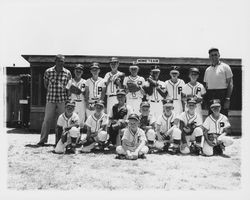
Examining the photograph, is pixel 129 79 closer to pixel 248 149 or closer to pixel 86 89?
pixel 86 89

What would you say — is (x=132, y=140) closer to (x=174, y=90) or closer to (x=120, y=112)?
(x=120, y=112)

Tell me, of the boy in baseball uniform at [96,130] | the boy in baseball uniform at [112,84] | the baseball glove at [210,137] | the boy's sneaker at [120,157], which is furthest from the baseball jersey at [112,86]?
the baseball glove at [210,137]

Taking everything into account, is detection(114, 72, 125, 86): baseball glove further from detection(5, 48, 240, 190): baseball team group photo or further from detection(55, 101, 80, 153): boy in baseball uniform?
detection(55, 101, 80, 153): boy in baseball uniform

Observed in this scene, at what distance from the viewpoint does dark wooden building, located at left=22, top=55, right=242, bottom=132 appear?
974 centimetres

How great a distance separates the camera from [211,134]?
5.80 meters

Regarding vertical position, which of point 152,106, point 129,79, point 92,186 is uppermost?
point 129,79

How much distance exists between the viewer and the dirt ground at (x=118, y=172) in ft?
13.0

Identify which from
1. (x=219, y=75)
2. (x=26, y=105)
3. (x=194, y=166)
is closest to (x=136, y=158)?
(x=194, y=166)

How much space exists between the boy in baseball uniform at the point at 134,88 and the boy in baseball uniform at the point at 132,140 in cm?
94

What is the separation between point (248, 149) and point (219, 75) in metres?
2.00

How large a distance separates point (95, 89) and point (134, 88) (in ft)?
2.71

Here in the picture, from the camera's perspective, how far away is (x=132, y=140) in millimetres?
5496

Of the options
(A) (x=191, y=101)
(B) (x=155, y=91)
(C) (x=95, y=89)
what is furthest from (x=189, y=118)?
(C) (x=95, y=89)

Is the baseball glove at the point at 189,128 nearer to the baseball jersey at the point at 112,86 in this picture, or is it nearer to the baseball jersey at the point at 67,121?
the baseball jersey at the point at 112,86
